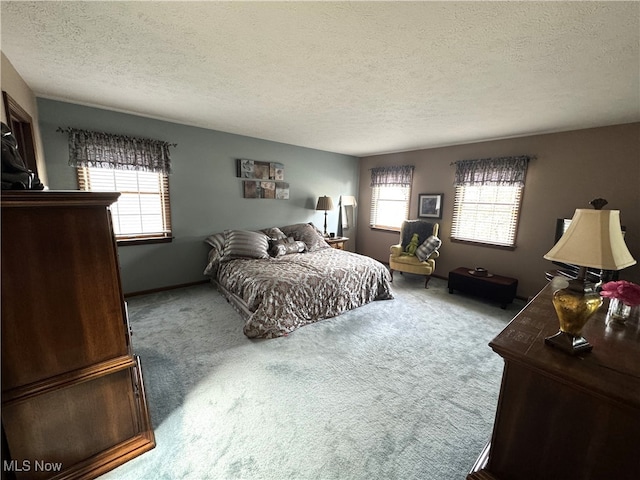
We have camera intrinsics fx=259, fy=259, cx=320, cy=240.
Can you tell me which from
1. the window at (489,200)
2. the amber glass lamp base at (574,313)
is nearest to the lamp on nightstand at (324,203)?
the window at (489,200)

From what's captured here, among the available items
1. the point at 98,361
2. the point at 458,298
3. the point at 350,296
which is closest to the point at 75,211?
the point at 98,361

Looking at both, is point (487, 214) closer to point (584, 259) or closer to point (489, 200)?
point (489, 200)

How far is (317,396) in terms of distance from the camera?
1857 mm

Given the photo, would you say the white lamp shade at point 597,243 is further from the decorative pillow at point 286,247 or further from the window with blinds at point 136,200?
the window with blinds at point 136,200

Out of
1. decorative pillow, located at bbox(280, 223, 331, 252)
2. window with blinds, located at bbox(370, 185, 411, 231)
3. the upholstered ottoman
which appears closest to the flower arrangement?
the upholstered ottoman

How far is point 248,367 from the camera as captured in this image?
215cm

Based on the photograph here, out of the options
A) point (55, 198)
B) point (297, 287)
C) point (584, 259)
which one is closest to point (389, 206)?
point (297, 287)

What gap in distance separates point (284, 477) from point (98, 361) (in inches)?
43.5

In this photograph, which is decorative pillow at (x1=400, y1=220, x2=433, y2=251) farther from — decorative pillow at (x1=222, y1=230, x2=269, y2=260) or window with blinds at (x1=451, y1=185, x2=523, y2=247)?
decorative pillow at (x1=222, y1=230, x2=269, y2=260)

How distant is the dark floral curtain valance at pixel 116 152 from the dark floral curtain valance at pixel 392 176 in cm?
375

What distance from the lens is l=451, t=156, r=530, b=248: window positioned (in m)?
3.74

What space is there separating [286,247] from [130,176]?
2262 millimetres

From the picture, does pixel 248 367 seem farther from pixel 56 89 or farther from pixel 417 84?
pixel 56 89

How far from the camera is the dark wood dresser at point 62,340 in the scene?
42.6 inches
